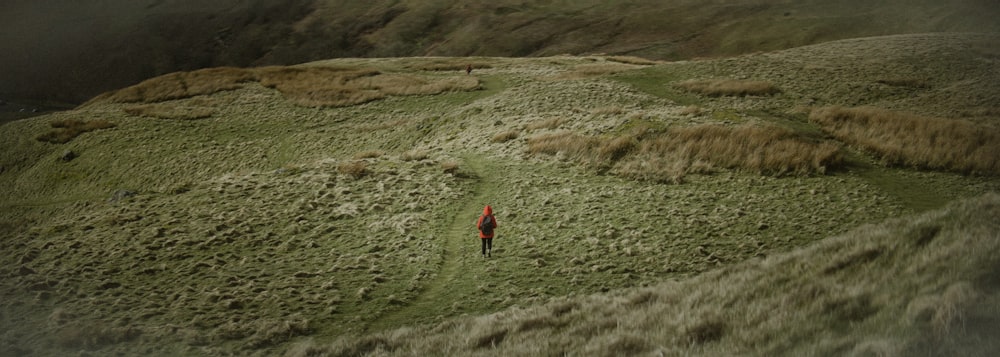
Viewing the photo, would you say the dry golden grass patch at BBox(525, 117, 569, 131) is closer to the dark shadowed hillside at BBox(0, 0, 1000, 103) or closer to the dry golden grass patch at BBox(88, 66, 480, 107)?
the dry golden grass patch at BBox(88, 66, 480, 107)

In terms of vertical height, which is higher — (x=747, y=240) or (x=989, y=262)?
(x=989, y=262)

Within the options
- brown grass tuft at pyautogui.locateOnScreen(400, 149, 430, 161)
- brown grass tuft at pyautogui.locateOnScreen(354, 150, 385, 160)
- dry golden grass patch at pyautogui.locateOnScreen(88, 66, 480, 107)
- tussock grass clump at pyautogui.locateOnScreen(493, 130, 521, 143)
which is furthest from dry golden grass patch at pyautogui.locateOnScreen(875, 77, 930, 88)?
brown grass tuft at pyautogui.locateOnScreen(354, 150, 385, 160)

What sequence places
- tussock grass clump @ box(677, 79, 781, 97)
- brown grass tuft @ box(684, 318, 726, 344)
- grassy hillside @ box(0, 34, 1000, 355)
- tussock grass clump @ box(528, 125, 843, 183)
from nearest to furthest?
1. brown grass tuft @ box(684, 318, 726, 344)
2. grassy hillside @ box(0, 34, 1000, 355)
3. tussock grass clump @ box(528, 125, 843, 183)
4. tussock grass clump @ box(677, 79, 781, 97)

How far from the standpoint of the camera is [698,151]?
21.6 meters

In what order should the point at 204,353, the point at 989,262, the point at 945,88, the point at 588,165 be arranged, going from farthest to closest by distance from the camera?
1. the point at 945,88
2. the point at 588,165
3. the point at 204,353
4. the point at 989,262

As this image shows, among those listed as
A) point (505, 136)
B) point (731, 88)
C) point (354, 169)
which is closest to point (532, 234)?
point (354, 169)

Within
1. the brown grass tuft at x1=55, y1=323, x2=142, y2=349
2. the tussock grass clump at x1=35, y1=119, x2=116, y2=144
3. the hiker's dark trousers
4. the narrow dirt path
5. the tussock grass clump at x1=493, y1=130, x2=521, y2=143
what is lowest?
the narrow dirt path

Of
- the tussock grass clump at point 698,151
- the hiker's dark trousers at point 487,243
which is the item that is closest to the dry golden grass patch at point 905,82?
the tussock grass clump at point 698,151

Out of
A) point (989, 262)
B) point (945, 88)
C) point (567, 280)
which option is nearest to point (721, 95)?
point (945, 88)

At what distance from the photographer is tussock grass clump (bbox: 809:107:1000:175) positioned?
19375 millimetres

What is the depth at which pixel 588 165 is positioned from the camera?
2211 cm

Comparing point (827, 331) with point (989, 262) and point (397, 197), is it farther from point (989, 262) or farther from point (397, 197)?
point (397, 197)

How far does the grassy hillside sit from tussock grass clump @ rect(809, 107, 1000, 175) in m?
0.21

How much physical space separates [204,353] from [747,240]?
1305 cm
